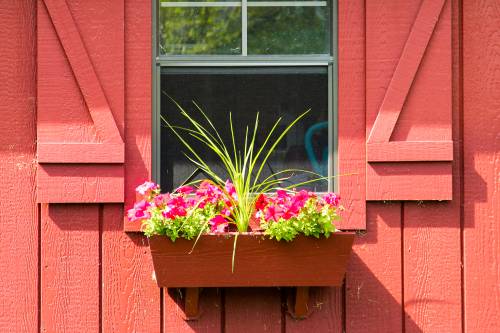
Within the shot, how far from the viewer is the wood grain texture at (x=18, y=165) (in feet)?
12.6

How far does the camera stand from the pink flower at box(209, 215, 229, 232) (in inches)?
142

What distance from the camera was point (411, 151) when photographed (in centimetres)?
382

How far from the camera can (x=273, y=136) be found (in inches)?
155

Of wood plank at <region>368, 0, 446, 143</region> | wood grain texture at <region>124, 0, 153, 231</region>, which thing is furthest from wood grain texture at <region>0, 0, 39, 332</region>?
wood plank at <region>368, 0, 446, 143</region>

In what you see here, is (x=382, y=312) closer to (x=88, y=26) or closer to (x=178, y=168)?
(x=178, y=168)

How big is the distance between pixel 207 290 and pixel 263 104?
2.80ft

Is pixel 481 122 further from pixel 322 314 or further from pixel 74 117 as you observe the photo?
pixel 74 117

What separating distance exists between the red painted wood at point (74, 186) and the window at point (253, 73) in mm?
232

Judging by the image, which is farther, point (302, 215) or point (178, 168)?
point (178, 168)

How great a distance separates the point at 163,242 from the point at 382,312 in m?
1.03

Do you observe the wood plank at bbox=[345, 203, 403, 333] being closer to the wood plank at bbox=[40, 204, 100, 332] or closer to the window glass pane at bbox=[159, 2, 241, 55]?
the window glass pane at bbox=[159, 2, 241, 55]

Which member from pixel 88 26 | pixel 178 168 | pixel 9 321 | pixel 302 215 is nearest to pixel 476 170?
pixel 302 215

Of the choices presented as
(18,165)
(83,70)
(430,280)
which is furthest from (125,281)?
(430,280)

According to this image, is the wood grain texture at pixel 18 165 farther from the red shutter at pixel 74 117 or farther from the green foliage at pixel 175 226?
the green foliage at pixel 175 226
